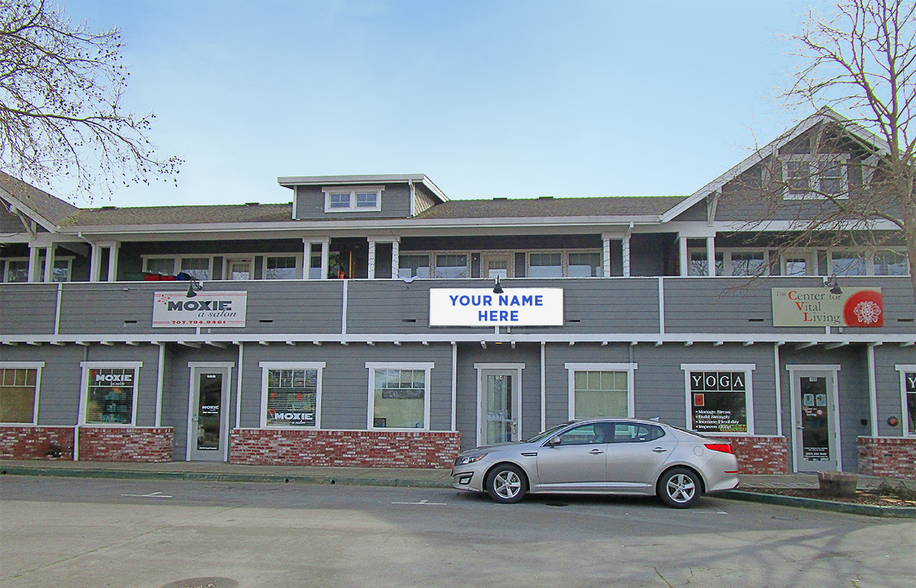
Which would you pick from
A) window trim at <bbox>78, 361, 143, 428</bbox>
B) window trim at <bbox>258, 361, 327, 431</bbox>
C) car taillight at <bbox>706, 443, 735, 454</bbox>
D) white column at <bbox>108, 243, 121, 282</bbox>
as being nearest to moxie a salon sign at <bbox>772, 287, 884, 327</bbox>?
car taillight at <bbox>706, 443, 735, 454</bbox>

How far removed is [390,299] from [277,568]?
1087cm

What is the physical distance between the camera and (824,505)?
1238 centimetres

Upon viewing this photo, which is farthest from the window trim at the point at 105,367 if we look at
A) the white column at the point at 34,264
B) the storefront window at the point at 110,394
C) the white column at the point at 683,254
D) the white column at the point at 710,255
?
the white column at the point at 710,255

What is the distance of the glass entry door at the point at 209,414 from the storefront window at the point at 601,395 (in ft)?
29.1

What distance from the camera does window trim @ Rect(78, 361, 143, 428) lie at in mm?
19125

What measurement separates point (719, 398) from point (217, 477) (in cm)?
1119

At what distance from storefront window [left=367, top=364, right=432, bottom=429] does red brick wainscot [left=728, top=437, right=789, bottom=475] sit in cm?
709

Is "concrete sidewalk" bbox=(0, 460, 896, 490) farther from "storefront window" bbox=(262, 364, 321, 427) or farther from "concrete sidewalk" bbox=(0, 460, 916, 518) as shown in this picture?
"storefront window" bbox=(262, 364, 321, 427)

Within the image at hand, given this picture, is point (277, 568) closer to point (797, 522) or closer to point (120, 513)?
point (120, 513)

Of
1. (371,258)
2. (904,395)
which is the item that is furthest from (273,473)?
(904,395)

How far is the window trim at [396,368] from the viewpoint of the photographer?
18.0m

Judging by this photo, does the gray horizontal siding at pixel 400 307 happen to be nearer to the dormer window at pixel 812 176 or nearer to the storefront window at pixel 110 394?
the storefront window at pixel 110 394

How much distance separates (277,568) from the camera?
7.82 m

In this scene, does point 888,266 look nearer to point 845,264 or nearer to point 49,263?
point 845,264
